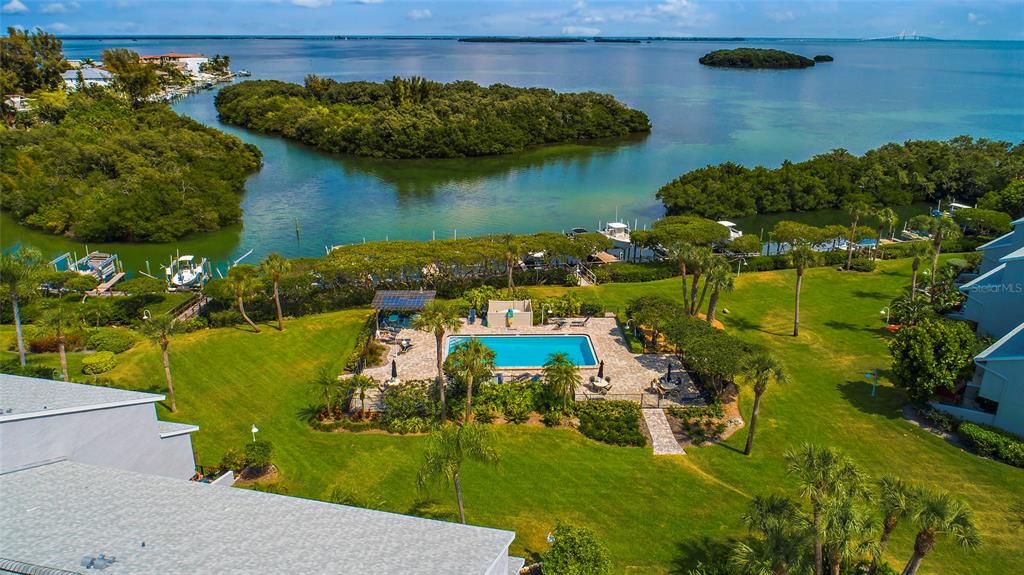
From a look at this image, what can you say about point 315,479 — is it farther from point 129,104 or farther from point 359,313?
point 129,104

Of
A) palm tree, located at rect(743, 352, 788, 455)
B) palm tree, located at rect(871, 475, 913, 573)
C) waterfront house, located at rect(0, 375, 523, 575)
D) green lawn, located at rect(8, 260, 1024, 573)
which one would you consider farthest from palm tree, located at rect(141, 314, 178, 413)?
palm tree, located at rect(871, 475, 913, 573)

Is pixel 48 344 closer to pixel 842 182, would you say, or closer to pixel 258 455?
pixel 258 455

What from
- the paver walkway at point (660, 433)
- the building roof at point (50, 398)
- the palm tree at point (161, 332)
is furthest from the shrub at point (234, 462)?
the paver walkway at point (660, 433)

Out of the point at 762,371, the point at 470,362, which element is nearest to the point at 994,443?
the point at 762,371

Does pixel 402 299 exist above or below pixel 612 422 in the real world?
above

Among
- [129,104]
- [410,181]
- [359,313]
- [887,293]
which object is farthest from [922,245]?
[129,104]
